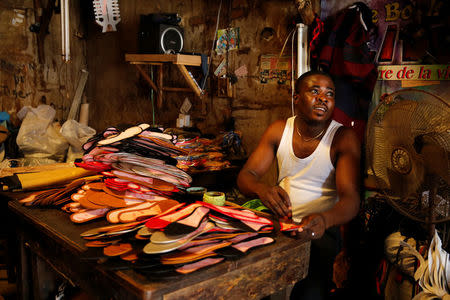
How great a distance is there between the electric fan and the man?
0.56 ft

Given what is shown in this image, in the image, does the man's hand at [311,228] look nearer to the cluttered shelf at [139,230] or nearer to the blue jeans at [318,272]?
the cluttered shelf at [139,230]

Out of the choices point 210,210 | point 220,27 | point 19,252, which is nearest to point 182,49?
point 220,27

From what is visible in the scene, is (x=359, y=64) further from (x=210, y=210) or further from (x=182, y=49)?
(x=182, y=49)

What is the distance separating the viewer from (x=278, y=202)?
1.90 metres

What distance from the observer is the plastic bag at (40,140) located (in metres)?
4.33

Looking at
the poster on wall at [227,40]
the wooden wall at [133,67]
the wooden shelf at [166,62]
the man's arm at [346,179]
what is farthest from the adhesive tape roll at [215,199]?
the poster on wall at [227,40]

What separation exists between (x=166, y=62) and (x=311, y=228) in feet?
10.9

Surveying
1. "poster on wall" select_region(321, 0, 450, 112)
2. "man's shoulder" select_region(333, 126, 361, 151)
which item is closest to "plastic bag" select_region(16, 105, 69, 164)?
"man's shoulder" select_region(333, 126, 361, 151)

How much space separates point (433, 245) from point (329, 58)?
1677 mm

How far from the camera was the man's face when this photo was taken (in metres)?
2.34

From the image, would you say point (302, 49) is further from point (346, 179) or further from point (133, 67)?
point (133, 67)

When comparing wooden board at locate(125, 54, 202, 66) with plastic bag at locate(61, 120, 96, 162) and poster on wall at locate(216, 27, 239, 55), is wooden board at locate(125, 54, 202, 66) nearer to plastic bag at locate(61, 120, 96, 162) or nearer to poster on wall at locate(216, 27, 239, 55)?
poster on wall at locate(216, 27, 239, 55)

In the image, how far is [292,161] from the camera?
7.98ft

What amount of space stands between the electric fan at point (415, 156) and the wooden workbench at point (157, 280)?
2.50ft
